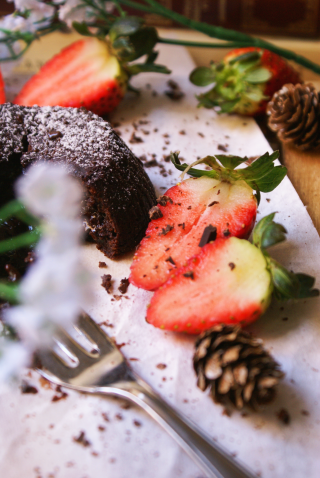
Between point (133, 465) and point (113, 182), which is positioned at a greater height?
point (113, 182)

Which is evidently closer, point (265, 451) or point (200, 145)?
point (265, 451)

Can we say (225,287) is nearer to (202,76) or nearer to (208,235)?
(208,235)

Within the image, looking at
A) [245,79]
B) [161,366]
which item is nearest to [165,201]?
[161,366]

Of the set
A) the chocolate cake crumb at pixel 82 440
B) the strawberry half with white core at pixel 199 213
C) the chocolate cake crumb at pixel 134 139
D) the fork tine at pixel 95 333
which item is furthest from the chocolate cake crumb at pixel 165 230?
the chocolate cake crumb at pixel 134 139

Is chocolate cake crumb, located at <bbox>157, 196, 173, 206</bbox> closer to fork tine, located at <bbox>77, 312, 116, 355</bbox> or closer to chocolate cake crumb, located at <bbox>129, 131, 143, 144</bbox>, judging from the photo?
fork tine, located at <bbox>77, 312, 116, 355</bbox>

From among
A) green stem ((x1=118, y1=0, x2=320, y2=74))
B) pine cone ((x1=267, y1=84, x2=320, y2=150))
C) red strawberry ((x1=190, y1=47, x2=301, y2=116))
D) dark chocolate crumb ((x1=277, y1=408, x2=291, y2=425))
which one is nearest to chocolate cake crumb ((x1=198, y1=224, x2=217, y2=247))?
dark chocolate crumb ((x1=277, y1=408, x2=291, y2=425))

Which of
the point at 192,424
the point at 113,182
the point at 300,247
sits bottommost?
the point at 300,247

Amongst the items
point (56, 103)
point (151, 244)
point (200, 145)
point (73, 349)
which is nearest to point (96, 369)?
point (73, 349)

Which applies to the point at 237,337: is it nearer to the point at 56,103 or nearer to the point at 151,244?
the point at 151,244
